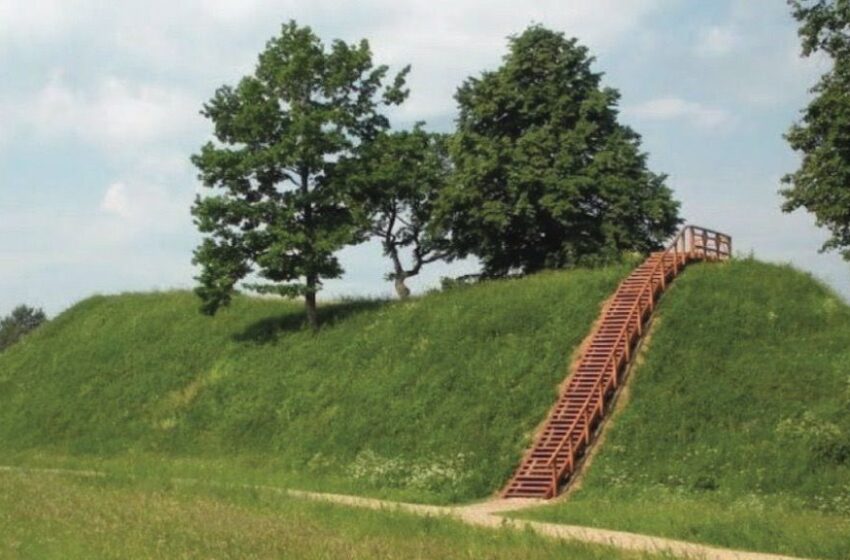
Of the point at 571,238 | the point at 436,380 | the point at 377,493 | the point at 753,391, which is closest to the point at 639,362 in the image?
the point at 753,391

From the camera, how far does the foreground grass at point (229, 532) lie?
14430 mm

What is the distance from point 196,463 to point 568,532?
18637mm

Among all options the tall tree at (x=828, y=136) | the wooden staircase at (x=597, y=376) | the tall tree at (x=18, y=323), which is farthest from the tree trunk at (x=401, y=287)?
the tall tree at (x=18, y=323)

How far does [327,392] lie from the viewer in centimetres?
3634

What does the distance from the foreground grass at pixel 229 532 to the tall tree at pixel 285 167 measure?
1906 cm

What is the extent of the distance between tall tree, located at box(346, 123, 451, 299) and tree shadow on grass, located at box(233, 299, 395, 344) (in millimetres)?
2139

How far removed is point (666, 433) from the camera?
91.7 feet

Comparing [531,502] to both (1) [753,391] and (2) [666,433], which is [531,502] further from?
(1) [753,391]

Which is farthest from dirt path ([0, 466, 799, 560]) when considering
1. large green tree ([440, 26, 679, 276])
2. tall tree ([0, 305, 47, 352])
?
tall tree ([0, 305, 47, 352])

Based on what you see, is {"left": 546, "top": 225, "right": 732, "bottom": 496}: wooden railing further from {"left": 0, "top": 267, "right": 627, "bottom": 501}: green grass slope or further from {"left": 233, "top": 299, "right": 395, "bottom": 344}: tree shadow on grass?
{"left": 233, "top": 299, "right": 395, "bottom": 344}: tree shadow on grass

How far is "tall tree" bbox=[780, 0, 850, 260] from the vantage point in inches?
1089

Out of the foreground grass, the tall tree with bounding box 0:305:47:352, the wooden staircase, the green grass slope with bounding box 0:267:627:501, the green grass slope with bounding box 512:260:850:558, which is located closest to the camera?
the foreground grass

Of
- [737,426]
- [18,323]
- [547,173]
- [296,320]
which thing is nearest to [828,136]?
[737,426]

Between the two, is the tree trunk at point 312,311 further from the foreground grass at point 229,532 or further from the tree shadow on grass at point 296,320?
the foreground grass at point 229,532
